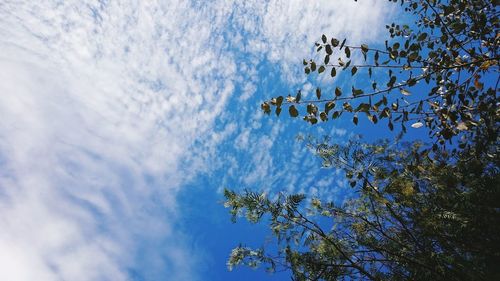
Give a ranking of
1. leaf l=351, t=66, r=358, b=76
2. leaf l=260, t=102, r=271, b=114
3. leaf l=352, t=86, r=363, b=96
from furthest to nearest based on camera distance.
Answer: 1. leaf l=260, t=102, r=271, b=114
2. leaf l=351, t=66, r=358, b=76
3. leaf l=352, t=86, r=363, b=96

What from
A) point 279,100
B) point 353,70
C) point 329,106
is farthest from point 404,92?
point 279,100

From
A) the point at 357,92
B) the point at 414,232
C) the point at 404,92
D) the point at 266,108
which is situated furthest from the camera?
the point at 414,232

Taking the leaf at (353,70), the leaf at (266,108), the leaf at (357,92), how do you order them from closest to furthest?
the leaf at (357,92)
the leaf at (353,70)
the leaf at (266,108)

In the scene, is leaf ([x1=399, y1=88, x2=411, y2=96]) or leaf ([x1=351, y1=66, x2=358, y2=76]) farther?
leaf ([x1=351, y1=66, x2=358, y2=76])

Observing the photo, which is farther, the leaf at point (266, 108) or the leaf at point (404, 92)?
the leaf at point (266, 108)

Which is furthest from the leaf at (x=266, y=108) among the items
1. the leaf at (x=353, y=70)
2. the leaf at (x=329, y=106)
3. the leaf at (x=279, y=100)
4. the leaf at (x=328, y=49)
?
the leaf at (x=353, y=70)

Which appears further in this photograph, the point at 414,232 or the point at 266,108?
the point at 414,232

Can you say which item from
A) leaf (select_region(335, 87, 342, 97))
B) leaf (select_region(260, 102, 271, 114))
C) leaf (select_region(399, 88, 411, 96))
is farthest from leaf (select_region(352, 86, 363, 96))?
leaf (select_region(260, 102, 271, 114))

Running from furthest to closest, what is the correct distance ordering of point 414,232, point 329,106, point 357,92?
1. point 414,232
2. point 329,106
3. point 357,92

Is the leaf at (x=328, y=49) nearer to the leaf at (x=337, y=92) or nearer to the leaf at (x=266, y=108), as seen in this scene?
the leaf at (x=337, y=92)

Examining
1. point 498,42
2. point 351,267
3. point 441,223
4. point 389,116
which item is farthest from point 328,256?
point 498,42

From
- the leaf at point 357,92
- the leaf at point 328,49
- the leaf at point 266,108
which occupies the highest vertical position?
the leaf at point 328,49

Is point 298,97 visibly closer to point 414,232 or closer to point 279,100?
point 279,100

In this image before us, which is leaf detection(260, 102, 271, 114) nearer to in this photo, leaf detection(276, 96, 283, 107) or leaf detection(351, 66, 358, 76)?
leaf detection(276, 96, 283, 107)
